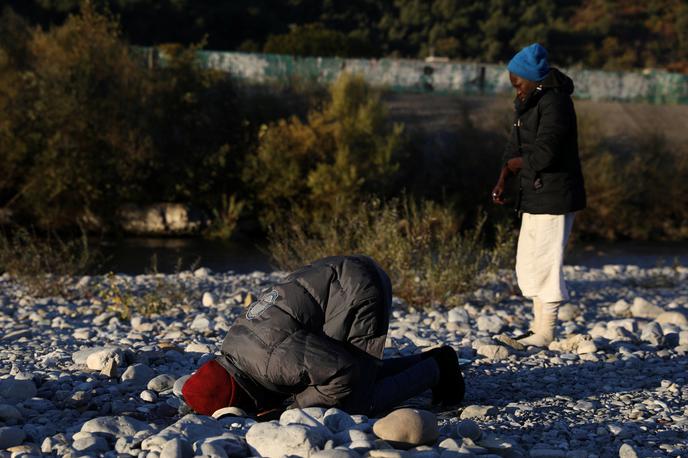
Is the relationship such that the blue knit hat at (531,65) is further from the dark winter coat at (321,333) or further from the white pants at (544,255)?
the dark winter coat at (321,333)

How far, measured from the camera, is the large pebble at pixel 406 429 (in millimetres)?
3561

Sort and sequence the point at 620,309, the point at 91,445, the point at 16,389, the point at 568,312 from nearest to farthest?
the point at 91,445 < the point at 16,389 < the point at 568,312 < the point at 620,309

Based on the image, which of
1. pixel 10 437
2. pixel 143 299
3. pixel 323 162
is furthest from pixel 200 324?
pixel 323 162

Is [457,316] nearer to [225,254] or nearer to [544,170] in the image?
[544,170]

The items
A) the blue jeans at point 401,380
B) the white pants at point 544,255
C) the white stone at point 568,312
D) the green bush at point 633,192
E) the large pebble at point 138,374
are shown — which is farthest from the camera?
the green bush at point 633,192

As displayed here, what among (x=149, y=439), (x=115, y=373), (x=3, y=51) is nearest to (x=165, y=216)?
(x=3, y=51)

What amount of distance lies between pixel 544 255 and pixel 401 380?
1.97 m

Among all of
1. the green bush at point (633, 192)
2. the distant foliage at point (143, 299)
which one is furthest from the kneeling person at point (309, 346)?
the green bush at point (633, 192)

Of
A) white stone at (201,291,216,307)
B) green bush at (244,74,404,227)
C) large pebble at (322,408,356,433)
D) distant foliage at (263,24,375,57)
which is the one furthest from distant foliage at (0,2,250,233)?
distant foliage at (263,24,375,57)

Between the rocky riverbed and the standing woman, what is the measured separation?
548mm

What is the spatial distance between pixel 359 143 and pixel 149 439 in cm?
1600

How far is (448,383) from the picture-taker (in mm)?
4629

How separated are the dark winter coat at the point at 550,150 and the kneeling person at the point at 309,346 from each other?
2.15 metres

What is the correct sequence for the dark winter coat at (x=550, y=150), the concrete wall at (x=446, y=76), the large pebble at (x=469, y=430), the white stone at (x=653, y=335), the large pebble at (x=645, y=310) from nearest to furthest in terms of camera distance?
the large pebble at (x=469, y=430) < the dark winter coat at (x=550, y=150) < the white stone at (x=653, y=335) < the large pebble at (x=645, y=310) < the concrete wall at (x=446, y=76)
